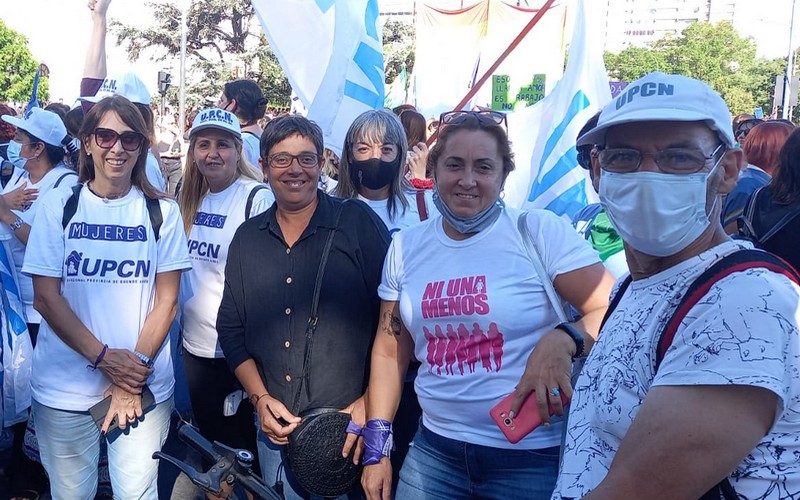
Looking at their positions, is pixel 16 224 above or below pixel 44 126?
below

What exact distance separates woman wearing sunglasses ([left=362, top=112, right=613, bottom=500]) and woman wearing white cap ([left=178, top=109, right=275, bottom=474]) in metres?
1.18

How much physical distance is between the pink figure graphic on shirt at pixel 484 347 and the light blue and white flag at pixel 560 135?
272 centimetres

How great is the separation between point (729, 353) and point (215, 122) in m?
3.21

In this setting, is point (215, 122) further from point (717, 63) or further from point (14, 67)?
point (717, 63)

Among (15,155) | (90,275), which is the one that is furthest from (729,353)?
(15,155)

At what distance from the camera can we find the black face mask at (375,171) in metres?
3.70

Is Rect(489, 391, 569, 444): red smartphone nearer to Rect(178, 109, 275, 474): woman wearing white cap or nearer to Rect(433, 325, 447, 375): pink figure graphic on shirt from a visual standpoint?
Rect(433, 325, 447, 375): pink figure graphic on shirt

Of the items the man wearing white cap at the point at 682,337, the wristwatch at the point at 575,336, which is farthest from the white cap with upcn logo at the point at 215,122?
the man wearing white cap at the point at 682,337

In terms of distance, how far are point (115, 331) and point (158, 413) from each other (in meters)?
0.41

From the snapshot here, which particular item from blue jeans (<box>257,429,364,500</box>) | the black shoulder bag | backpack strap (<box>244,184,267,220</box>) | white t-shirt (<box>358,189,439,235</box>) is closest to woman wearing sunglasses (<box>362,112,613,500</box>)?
the black shoulder bag

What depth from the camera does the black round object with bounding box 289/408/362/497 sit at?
274cm

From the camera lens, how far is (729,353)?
117cm

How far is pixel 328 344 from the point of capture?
9.53ft

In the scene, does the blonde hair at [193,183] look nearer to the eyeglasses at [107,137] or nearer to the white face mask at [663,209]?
the eyeglasses at [107,137]
